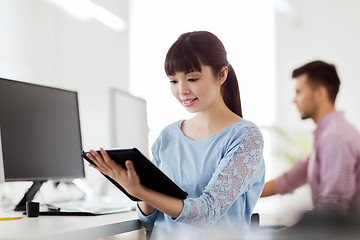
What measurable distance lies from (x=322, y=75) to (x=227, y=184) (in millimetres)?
1717

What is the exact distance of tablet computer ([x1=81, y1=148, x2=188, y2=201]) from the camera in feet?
3.89

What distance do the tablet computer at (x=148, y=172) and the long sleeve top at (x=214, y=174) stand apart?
0.07 metres

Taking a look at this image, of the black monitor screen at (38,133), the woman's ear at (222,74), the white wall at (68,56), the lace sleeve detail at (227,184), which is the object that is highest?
the white wall at (68,56)

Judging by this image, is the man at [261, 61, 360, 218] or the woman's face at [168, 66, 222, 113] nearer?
the woman's face at [168, 66, 222, 113]

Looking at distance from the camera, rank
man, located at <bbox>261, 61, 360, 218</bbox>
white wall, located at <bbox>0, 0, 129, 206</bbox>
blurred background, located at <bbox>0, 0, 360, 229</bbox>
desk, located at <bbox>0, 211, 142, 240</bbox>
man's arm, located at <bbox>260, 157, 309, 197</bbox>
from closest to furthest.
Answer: desk, located at <bbox>0, 211, 142, 240</bbox> → man's arm, located at <bbox>260, 157, 309, 197</bbox> → man, located at <bbox>261, 61, 360, 218</bbox> → white wall, located at <bbox>0, 0, 129, 206</bbox> → blurred background, located at <bbox>0, 0, 360, 229</bbox>

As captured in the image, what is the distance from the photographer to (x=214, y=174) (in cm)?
138

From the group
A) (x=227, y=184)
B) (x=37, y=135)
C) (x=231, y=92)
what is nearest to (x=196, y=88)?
(x=231, y=92)

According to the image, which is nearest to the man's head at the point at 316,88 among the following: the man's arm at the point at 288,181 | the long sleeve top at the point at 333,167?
the long sleeve top at the point at 333,167

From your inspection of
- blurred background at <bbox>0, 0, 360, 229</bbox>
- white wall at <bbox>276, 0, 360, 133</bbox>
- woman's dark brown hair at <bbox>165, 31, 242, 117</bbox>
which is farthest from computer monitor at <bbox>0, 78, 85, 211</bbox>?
white wall at <bbox>276, 0, 360, 133</bbox>

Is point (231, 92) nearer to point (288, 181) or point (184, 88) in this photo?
point (184, 88)

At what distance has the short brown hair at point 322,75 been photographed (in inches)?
108

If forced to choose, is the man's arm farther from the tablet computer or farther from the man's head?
the tablet computer

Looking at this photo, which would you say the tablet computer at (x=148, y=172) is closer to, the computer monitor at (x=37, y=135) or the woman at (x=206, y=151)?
the woman at (x=206, y=151)

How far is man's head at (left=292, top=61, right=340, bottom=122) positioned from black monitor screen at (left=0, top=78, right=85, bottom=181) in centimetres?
145
